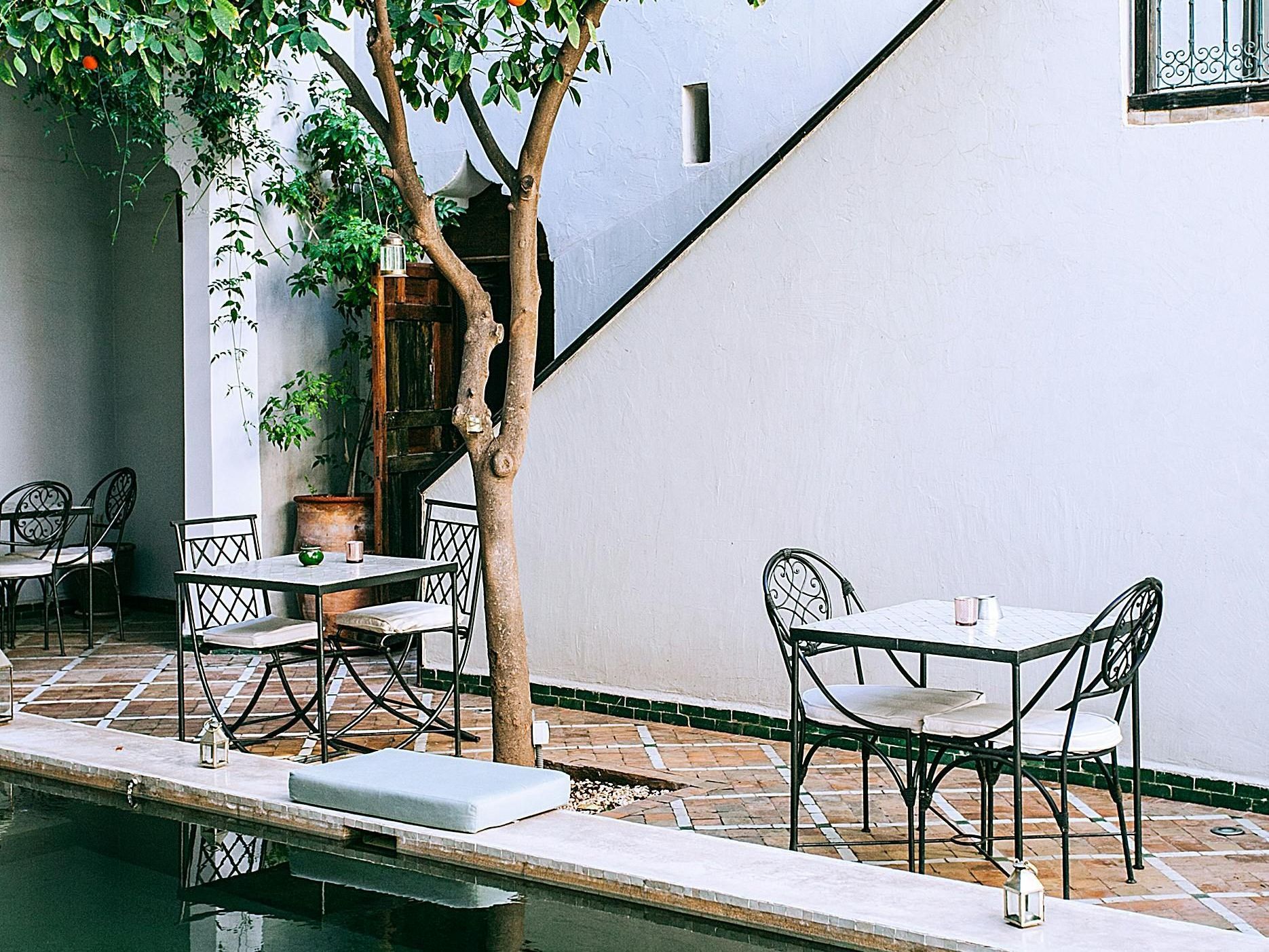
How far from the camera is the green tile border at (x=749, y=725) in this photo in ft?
17.3

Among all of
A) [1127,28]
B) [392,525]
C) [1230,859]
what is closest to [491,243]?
[392,525]

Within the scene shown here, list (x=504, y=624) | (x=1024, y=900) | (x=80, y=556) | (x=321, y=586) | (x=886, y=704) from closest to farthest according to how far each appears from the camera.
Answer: (x=1024, y=900)
(x=886, y=704)
(x=504, y=624)
(x=321, y=586)
(x=80, y=556)

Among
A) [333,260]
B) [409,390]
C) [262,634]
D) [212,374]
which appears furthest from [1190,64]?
[212,374]

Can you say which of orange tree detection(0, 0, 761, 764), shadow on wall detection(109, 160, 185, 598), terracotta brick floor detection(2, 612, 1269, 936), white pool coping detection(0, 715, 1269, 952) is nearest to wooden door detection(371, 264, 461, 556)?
terracotta brick floor detection(2, 612, 1269, 936)

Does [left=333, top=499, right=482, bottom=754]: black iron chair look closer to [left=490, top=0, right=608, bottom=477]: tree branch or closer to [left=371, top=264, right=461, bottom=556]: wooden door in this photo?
[left=490, top=0, right=608, bottom=477]: tree branch

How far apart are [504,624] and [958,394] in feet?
6.68

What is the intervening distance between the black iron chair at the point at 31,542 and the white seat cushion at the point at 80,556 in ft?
0.13

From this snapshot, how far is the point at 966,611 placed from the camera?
4.51 metres

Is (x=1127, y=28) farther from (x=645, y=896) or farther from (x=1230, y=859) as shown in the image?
(x=645, y=896)

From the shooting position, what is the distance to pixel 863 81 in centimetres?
603

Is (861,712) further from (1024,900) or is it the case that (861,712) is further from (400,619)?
(400,619)

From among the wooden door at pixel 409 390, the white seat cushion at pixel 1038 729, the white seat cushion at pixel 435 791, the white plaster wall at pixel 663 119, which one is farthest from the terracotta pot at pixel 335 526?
the white seat cushion at pixel 1038 729

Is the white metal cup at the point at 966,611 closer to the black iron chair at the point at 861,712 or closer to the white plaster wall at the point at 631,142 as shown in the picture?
the black iron chair at the point at 861,712

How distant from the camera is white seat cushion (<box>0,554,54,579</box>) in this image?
28.0 feet
